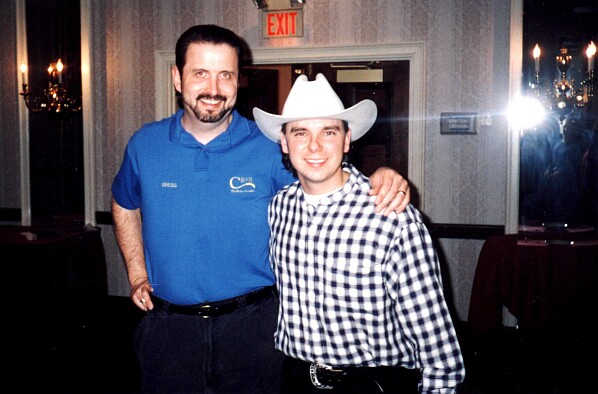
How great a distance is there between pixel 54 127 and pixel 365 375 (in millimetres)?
5224

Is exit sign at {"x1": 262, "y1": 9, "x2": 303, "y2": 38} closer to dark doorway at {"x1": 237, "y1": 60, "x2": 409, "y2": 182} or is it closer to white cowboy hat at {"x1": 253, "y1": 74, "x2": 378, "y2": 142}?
dark doorway at {"x1": 237, "y1": 60, "x2": 409, "y2": 182}

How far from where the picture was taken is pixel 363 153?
21.2ft

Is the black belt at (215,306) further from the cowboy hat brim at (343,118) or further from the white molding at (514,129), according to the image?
the white molding at (514,129)

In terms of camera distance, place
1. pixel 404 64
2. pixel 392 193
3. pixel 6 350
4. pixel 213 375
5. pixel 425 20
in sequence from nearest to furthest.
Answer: pixel 392 193 → pixel 213 375 → pixel 6 350 → pixel 425 20 → pixel 404 64

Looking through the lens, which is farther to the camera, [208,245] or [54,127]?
[54,127]

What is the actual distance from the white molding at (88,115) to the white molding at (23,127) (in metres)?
0.74

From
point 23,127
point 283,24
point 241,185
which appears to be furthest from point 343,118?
point 23,127

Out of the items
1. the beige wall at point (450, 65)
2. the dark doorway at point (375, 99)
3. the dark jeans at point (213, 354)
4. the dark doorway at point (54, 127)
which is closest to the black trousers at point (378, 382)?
the dark jeans at point (213, 354)

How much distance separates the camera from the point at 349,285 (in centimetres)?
159

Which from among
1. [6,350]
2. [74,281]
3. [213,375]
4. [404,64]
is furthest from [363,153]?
[213,375]

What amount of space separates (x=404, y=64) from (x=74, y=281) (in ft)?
14.4

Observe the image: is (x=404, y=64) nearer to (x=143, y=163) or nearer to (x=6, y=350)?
(x=143, y=163)

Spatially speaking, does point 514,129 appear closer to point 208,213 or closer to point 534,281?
point 534,281

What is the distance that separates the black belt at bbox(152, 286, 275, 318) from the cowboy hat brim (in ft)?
2.15
